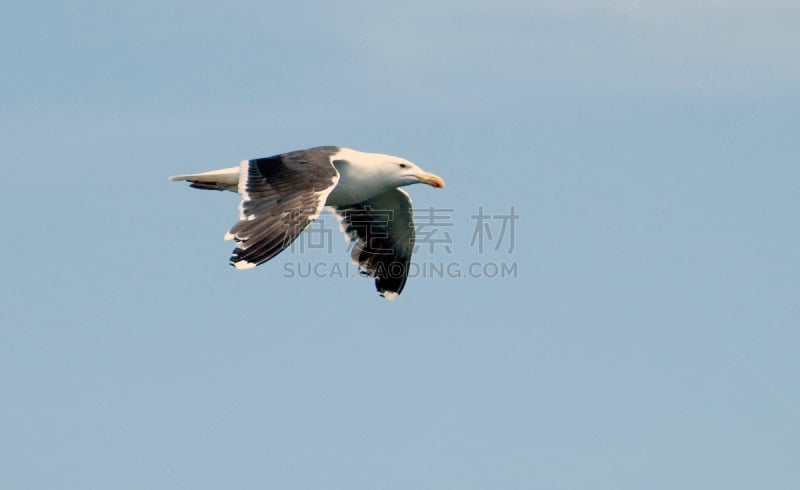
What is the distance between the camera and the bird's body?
16.0 m

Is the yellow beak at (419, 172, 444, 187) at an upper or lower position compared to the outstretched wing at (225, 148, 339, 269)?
upper

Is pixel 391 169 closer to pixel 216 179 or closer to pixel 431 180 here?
pixel 431 180

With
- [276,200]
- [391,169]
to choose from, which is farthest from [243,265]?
[391,169]

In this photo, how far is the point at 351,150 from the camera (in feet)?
61.5

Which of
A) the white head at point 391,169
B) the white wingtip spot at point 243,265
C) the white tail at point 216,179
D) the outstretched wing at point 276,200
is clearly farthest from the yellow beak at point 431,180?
the white wingtip spot at point 243,265

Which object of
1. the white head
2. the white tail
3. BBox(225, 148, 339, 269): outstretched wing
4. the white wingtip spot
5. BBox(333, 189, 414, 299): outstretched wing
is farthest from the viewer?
BBox(333, 189, 414, 299): outstretched wing

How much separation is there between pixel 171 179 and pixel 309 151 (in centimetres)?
204

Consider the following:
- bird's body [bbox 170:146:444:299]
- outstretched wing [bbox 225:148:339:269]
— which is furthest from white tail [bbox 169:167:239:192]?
outstretched wing [bbox 225:148:339:269]

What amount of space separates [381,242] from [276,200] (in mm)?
3912

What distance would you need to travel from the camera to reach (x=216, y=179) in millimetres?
18375

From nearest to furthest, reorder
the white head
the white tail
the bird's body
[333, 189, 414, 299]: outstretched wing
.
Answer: the bird's body → the white tail → the white head → [333, 189, 414, 299]: outstretched wing

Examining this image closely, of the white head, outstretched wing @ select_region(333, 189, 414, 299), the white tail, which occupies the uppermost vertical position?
the white head

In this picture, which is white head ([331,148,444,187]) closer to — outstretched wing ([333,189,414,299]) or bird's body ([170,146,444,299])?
bird's body ([170,146,444,299])

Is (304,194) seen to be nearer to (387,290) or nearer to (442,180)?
(442,180)
